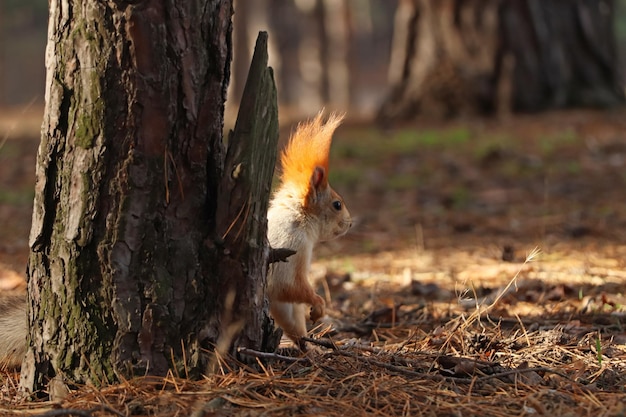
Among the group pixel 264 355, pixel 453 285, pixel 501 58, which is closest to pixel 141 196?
pixel 264 355

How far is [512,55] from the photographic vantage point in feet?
30.1

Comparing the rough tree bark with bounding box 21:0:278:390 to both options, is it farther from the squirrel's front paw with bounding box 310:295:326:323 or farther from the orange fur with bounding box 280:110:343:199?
the squirrel's front paw with bounding box 310:295:326:323

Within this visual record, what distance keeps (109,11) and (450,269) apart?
280cm

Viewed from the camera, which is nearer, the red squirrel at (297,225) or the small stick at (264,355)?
the small stick at (264,355)

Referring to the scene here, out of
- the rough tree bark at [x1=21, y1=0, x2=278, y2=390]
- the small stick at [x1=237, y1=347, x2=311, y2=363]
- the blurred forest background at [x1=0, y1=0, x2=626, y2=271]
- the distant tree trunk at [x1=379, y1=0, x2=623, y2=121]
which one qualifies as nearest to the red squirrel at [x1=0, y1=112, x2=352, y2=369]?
the small stick at [x1=237, y1=347, x2=311, y2=363]

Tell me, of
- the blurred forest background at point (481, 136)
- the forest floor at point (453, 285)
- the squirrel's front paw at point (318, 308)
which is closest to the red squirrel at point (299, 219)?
the squirrel's front paw at point (318, 308)

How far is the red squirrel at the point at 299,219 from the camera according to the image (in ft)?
10.0

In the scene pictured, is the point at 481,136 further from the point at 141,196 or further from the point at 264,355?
the point at 141,196

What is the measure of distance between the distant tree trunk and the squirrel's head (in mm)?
6200

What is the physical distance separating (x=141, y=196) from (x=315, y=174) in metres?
0.95

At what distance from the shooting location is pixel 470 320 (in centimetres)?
298

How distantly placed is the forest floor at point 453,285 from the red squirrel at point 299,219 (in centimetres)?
19

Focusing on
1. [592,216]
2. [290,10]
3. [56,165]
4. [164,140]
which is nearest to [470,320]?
[164,140]

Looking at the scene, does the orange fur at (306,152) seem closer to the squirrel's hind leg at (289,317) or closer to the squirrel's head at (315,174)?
the squirrel's head at (315,174)
